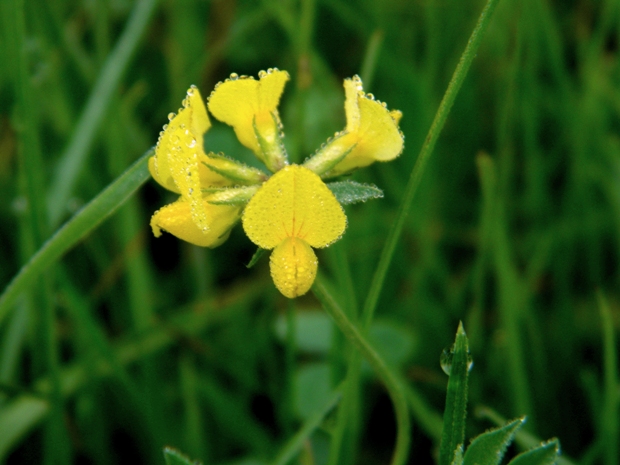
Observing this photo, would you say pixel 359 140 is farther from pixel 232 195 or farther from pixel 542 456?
pixel 542 456

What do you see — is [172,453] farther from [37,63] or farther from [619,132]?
[619,132]

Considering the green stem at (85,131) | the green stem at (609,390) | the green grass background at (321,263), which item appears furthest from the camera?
the green stem at (85,131)

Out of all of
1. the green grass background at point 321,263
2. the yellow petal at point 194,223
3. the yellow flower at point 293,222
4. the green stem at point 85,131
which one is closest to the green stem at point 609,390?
the green grass background at point 321,263

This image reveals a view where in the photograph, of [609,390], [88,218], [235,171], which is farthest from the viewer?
[609,390]

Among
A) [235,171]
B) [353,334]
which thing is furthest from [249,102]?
[353,334]

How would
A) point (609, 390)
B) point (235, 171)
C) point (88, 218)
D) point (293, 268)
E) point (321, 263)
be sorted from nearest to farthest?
point (293, 268) → point (235, 171) → point (88, 218) → point (609, 390) → point (321, 263)

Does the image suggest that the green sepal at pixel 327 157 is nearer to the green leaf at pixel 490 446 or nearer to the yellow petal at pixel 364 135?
the yellow petal at pixel 364 135

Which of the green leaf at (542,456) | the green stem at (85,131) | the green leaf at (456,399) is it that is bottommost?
the green leaf at (542,456)
